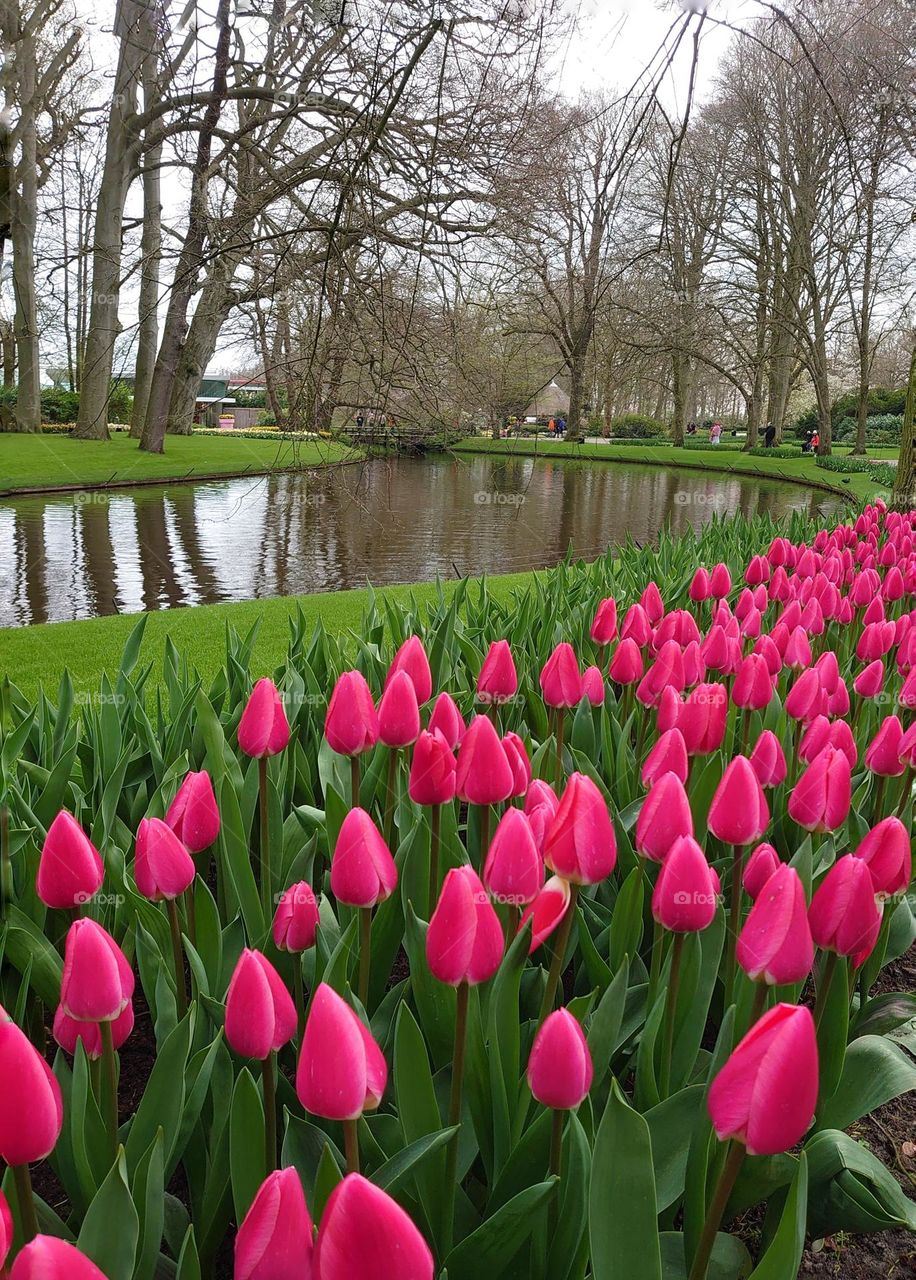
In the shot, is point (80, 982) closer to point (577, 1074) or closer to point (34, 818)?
point (577, 1074)

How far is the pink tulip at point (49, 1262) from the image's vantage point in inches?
22.8

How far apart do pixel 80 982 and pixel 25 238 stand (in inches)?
865

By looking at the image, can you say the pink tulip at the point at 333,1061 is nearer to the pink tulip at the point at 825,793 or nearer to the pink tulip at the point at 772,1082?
the pink tulip at the point at 772,1082

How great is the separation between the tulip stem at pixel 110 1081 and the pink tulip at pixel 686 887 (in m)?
0.69

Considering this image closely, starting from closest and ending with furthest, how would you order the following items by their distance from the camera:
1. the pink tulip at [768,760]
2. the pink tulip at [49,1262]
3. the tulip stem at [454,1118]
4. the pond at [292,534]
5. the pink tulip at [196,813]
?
the pink tulip at [49,1262]
the tulip stem at [454,1118]
the pink tulip at [196,813]
the pink tulip at [768,760]
the pond at [292,534]

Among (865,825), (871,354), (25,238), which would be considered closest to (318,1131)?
(865,825)

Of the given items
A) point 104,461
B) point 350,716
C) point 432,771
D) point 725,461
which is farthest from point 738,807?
point 725,461

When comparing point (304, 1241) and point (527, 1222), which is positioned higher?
point (304, 1241)

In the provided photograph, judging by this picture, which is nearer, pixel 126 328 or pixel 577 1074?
pixel 577 1074

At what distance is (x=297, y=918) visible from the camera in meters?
1.32

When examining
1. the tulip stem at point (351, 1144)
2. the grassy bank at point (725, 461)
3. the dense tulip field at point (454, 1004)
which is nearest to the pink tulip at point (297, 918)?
the dense tulip field at point (454, 1004)

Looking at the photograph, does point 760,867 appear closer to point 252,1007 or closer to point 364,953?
point 364,953

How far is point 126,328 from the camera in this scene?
3746 mm

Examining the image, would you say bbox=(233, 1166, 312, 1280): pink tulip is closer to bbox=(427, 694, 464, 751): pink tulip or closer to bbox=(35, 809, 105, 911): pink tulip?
bbox=(35, 809, 105, 911): pink tulip
